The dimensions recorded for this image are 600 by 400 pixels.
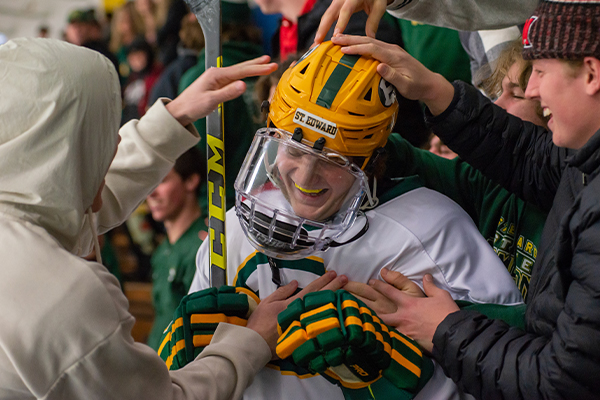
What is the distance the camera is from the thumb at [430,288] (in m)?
1.32

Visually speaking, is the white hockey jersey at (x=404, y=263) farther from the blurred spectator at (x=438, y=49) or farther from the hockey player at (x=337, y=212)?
the blurred spectator at (x=438, y=49)

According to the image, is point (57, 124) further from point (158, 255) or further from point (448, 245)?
point (158, 255)

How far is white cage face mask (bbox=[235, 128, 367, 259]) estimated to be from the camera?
140cm

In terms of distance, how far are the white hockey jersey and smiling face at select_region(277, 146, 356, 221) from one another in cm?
11

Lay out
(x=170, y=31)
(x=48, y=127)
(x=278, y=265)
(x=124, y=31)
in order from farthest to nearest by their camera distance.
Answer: (x=124, y=31) → (x=170, y=31) → (x=278, y=265) → (x=48, y=127)

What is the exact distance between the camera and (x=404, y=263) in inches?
57.5

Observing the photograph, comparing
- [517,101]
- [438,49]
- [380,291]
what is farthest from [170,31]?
[380,291]

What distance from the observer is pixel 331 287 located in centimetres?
139

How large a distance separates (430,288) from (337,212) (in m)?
0.30

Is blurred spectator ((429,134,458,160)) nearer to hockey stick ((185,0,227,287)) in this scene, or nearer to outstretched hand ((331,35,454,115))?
outstretched hand ((331,35,454,115))

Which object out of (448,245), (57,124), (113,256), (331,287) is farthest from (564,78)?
(113,256)

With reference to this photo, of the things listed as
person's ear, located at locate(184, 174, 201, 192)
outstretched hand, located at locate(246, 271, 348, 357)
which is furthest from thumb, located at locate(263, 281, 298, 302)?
person's ear, located at locate(184, 174, 201, 192)

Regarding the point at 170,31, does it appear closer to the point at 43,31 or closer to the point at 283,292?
the point at 43,31

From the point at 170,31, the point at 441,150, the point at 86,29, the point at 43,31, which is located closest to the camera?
the point at 441,150
